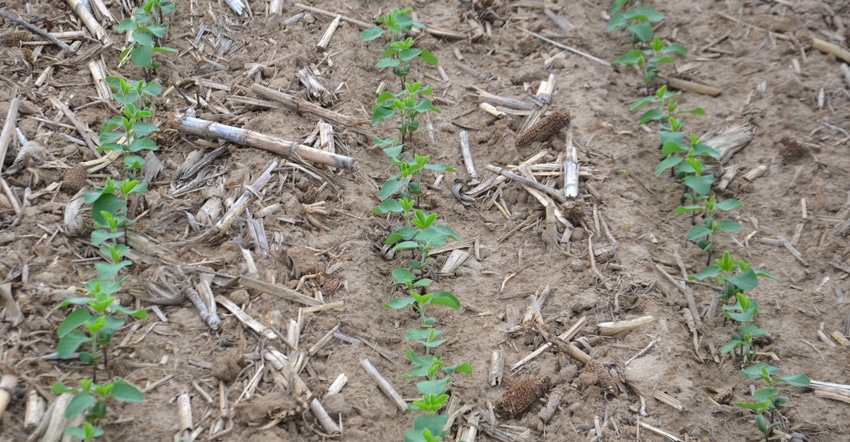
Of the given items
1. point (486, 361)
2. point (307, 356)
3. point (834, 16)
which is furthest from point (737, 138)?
point (307, 356)

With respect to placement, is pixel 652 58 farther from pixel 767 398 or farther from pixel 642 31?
pixel 767 398

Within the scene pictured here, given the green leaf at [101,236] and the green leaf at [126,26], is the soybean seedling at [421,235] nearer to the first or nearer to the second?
the green leaf at [101,236]

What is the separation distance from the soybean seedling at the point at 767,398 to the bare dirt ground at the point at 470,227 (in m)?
0.08

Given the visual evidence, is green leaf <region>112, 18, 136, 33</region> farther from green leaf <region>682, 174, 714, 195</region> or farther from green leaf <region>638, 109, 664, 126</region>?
green leaf <region>682, 174, 714, 195</region>

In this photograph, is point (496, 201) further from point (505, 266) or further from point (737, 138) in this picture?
point (737, 138)

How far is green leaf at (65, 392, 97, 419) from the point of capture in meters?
2.42

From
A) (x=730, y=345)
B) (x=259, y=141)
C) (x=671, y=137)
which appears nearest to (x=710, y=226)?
(x=671, y=137)

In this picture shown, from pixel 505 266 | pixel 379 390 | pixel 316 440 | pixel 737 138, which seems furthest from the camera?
pixel 737 138

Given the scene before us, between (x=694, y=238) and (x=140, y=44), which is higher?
(x=140, y=44)

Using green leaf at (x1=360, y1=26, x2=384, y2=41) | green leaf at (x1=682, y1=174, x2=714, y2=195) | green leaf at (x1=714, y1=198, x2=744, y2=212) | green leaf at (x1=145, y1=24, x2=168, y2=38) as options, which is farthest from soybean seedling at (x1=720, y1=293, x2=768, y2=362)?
green leaf at (x1=145, y1=24, x2=168, y2=38)

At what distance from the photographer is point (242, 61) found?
420 centimetres

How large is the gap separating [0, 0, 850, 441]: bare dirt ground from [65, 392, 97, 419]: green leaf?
0.20 meters

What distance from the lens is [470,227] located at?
12.3ft

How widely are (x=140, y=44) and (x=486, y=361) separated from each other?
2580 millimetres
